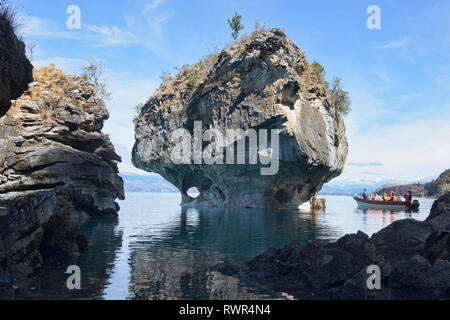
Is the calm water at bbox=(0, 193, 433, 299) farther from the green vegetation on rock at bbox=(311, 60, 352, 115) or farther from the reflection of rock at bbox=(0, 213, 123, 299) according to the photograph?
the green vegetation on rock at bbox=(311, 60, 352, 115)

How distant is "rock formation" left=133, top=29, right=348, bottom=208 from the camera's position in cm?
5371

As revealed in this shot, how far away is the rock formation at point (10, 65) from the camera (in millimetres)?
17823

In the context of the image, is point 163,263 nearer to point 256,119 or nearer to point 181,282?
point 181,282

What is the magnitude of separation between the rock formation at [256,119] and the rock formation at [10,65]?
123 feet

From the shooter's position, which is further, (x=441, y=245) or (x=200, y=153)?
(x=200, y=153)

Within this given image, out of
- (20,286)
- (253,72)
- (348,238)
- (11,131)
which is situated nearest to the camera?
(20,286)

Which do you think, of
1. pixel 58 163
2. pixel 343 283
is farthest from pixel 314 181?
pixel 343 283

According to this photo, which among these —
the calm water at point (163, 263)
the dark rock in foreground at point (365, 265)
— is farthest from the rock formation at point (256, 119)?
the dark rock in foreground at point (365, 265)

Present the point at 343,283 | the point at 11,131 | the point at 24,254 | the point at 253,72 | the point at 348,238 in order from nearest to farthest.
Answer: the point at 343,283
the point at 24,254
the point at 348,238
the point at 11,131
the point at 253,72

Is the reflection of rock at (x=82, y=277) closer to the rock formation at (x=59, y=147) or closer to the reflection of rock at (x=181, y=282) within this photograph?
the reflection of rock at (x=181, y=282)

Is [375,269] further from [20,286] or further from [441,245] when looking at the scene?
[20,286]

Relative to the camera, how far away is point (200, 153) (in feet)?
206

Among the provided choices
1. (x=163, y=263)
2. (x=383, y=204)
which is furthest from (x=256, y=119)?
(x=163, y=263)
